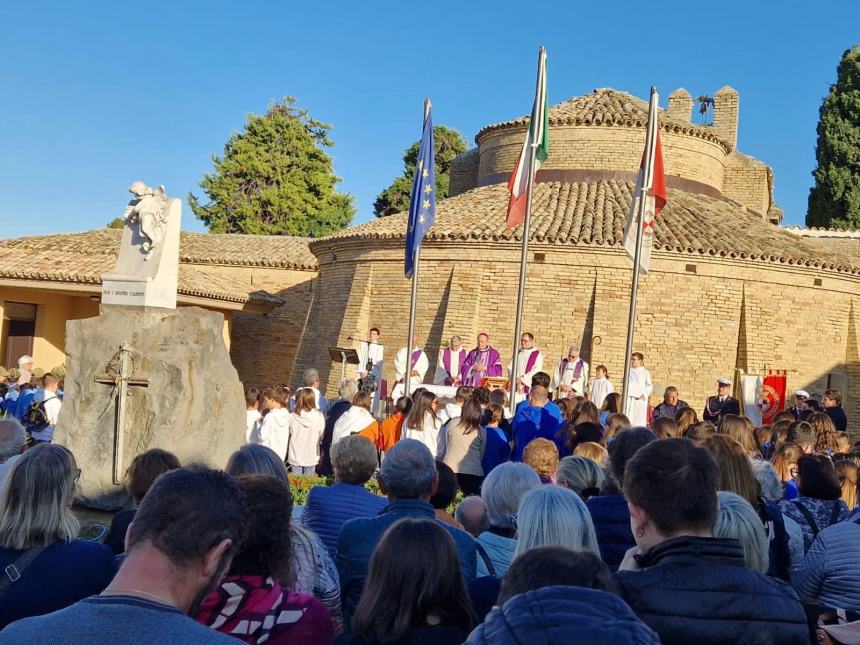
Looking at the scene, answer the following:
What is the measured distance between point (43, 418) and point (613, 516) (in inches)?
389

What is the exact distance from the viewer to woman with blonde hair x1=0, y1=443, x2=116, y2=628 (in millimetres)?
3650

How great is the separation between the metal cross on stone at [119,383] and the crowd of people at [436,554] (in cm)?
259

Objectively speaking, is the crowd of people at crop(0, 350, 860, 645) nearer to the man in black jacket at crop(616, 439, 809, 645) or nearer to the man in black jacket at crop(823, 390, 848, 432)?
the man in black jacket at crop(616, 439, 809, 645)

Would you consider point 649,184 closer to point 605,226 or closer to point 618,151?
point 605,226

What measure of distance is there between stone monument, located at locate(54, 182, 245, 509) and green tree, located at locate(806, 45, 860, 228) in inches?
1464

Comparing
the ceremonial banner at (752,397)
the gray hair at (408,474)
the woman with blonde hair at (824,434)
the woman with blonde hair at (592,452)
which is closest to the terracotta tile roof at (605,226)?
the ceremonial banner at (752,397)

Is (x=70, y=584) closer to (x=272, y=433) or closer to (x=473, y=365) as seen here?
(x=272, y=433)

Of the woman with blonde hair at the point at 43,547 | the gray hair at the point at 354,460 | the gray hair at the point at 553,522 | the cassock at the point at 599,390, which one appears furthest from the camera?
the cassock at the point at 599,390

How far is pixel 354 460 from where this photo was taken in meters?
5.66

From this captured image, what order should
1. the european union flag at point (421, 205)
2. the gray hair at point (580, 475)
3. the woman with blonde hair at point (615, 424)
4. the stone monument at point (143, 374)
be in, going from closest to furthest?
the gray hair at point (580, 475)
the woman with blonde hair at point (615, 424)
the stone monument at point (143, 374)
the european union flag at point (421, 205)

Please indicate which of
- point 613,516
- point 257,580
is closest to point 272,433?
point 613,516

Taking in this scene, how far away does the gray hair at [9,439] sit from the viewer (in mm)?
6664

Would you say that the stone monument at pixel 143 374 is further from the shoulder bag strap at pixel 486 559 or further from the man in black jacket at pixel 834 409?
the man in black jacket at pixel 834 409

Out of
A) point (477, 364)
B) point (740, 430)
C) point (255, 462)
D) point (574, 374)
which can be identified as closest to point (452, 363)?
point (477, 364)
